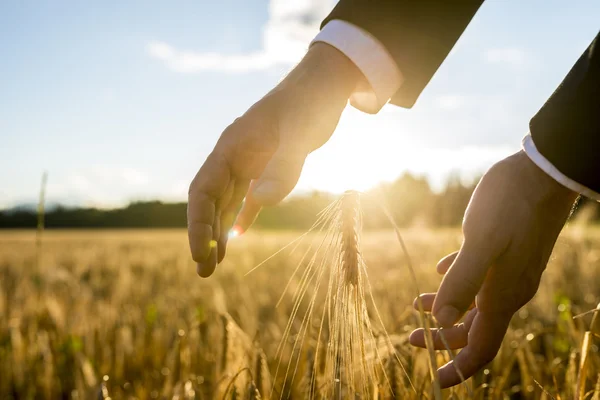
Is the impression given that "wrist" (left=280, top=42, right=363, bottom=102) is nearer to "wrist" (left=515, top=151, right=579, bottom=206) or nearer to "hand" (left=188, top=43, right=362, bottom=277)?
"hand" (left=188, top=43, right=362, bottom=277)

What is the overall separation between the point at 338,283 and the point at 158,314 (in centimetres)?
254

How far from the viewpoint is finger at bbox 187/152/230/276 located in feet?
3.49

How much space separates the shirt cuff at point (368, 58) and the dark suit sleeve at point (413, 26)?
14 millimetres

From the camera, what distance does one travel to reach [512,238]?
3.24 feet

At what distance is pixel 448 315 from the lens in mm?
948

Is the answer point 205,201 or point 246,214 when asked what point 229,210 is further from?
point 205,201

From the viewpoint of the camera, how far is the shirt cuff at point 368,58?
1026 millimetres

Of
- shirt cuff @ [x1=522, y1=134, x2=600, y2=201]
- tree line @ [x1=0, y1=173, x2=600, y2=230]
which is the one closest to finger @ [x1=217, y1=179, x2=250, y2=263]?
shirt cuff @ [x1=522, y1=134, x2=600, y2=201]

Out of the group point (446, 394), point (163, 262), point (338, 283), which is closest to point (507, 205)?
point (338, 283)

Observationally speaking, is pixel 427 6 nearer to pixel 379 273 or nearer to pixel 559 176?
pixel 559 176

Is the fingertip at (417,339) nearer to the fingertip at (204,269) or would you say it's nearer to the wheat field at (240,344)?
the wheat field at (240,344)

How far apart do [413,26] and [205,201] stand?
0.55 metres

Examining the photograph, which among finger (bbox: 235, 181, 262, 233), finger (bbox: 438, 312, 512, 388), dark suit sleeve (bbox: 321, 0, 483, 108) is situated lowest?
finger (bbox: 438, 312, 512, 388)

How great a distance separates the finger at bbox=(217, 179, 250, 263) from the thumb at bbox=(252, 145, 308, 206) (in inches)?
13.1
